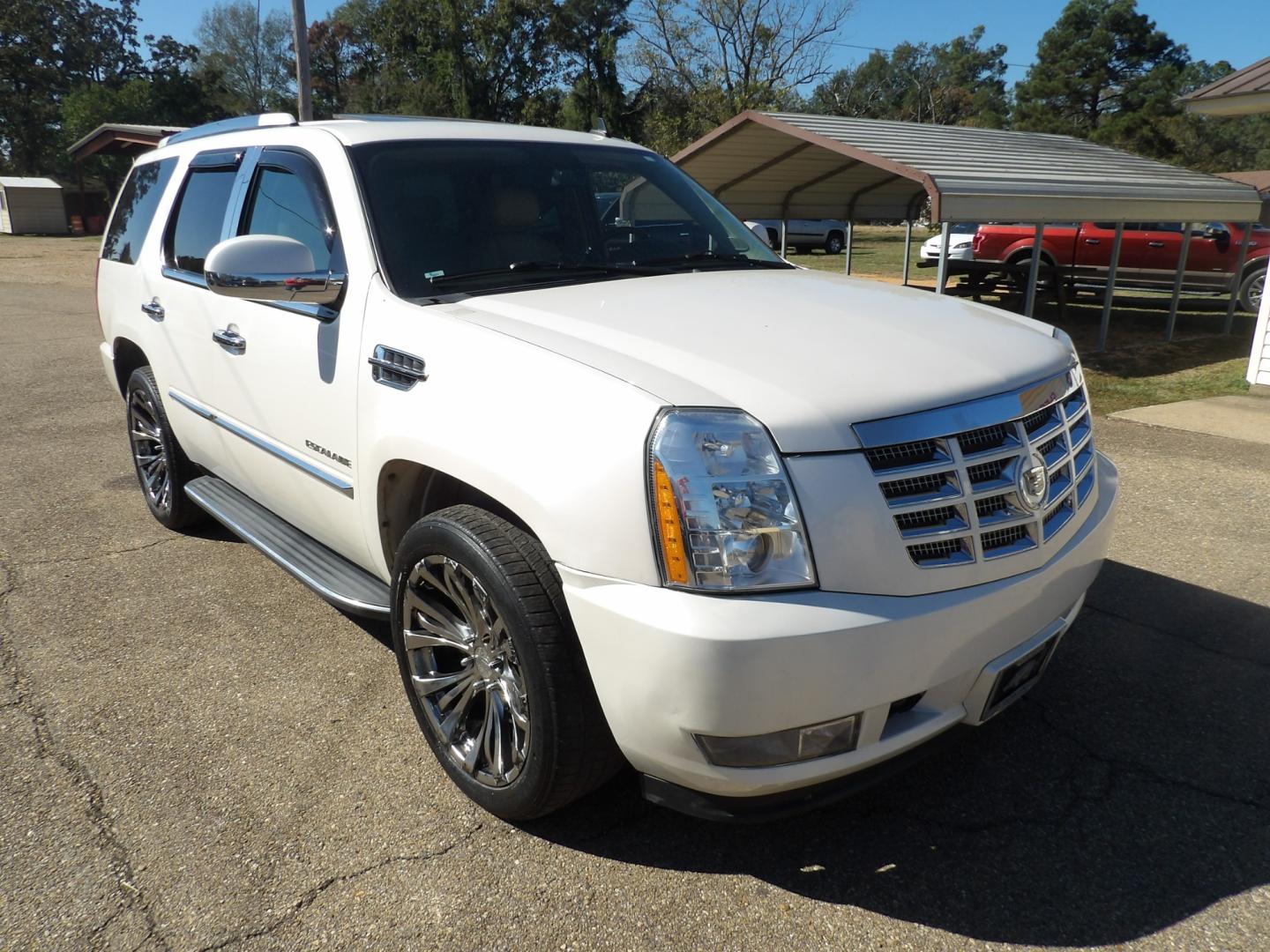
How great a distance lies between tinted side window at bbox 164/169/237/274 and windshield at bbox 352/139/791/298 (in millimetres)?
1096

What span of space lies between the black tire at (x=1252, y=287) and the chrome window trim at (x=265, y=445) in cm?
1582

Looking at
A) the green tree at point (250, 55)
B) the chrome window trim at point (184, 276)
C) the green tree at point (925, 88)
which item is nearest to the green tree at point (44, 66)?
the green tree at point (250, 55)

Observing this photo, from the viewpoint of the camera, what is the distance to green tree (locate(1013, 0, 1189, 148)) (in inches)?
2208

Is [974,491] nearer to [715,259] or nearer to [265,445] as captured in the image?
[715,259]

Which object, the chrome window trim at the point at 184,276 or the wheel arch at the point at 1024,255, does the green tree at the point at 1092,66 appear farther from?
the chrome window trim at the point at 184,276

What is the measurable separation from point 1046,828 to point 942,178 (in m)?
7.62

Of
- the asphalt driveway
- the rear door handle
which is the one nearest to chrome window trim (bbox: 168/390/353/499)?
the rear door handle

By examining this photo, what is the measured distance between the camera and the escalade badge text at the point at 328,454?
308 cm

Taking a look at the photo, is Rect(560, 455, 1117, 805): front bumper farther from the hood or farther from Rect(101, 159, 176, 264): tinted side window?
Rect(101, 159, 176, 264): tinted side window

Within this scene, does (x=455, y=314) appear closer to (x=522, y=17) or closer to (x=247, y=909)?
(x=247, y=909)

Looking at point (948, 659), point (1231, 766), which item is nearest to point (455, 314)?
point (948, 659)

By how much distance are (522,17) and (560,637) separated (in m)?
57.4

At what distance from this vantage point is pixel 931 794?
285cm

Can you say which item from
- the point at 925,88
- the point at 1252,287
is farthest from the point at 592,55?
the point at 1252,287
